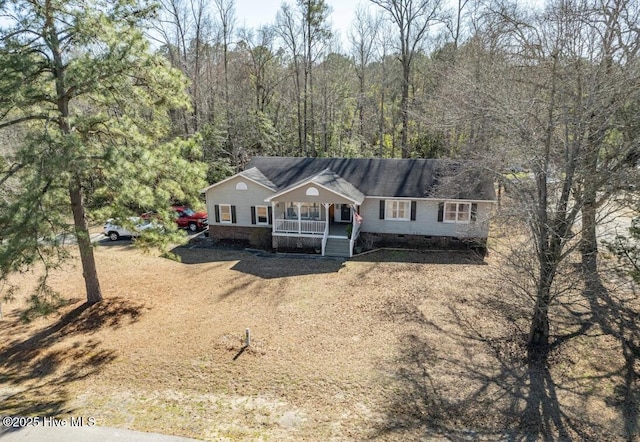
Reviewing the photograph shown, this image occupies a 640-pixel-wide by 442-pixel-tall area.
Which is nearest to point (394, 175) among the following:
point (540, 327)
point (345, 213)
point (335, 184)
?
point (345, 213)

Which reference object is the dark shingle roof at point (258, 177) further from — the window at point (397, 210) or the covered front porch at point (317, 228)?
the window at point (397, 210)

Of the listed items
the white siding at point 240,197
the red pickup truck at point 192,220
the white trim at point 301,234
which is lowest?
the white trim at point 301,234

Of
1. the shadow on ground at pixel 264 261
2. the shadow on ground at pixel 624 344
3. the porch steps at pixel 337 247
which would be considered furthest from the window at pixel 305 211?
the shadow on ground at pixel 624 344

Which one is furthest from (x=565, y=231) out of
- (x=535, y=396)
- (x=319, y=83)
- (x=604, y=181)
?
(x=319, y=83)

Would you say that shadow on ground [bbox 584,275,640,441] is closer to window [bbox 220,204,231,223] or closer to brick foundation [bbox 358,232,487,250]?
brick foundation [bbox 358,232,487,250]

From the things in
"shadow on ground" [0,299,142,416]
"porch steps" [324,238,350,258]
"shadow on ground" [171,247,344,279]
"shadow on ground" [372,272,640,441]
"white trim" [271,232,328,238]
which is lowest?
"shadow on ground" [372,272,640,441]

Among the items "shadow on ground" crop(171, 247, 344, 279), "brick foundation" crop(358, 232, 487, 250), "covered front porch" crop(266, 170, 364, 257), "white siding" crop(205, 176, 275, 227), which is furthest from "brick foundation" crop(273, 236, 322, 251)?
"brick foundation" crop(358, 232, 487, 250)

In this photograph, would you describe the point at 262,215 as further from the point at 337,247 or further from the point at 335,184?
the point at 337,247
